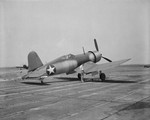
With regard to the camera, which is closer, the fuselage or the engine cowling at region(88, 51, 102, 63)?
the fuselage

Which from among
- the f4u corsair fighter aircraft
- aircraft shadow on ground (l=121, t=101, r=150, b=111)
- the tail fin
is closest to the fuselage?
the f4u corsair fighter aircraft

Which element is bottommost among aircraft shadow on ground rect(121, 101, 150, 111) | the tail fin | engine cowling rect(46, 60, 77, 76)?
aircraft shadow on ground rect(121, 101, 150, 111)

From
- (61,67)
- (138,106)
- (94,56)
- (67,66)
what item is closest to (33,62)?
(61,67)

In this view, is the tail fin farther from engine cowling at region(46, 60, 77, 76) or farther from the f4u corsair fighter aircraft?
engine cowling at region(46, 60, 77, 76)

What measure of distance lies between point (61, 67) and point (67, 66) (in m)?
1.09

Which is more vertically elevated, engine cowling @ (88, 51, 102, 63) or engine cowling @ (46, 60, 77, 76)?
engine cowling @ (88, 51, 102, 63)

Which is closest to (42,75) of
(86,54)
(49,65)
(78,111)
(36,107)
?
(49,65)

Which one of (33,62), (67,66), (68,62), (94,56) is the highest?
(94,56)

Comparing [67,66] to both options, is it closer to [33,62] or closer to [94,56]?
[33,62]

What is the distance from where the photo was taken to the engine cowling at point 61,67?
20.3 metres

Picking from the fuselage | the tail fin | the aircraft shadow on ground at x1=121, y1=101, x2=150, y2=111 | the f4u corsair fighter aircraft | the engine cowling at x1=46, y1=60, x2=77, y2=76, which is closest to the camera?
the aircraft shadow on ground at x1=121, y1=101, x2=150, y2=111

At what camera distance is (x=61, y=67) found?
70.9 feet

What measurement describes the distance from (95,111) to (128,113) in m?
1.26

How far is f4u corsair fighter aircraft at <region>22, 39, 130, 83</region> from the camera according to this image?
20.2 m
